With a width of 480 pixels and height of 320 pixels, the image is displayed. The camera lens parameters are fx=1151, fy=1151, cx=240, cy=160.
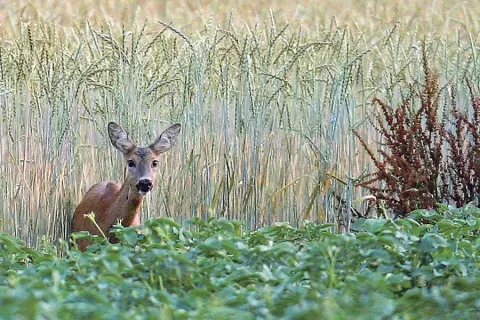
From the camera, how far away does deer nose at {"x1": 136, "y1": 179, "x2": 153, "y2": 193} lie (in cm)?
746

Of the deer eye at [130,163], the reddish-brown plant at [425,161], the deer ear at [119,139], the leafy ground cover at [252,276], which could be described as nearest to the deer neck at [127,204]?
the deer eye at [130,163]

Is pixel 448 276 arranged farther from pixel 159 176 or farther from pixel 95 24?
pixel 95 24

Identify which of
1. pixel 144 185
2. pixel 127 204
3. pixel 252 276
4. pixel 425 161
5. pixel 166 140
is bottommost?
pixel 252 276

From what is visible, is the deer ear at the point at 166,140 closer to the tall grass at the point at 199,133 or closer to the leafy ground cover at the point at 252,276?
the tall grass at the point at 199,133

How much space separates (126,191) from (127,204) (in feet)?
0.30

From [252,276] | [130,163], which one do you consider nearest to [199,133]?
[130,163]

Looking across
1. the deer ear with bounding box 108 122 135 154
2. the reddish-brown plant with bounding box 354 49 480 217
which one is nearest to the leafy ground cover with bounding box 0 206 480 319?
the reddish-brown plant with bounding box 354 49 480 217

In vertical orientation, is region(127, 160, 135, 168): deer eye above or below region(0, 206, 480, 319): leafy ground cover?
above

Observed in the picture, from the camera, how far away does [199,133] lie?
810 cm

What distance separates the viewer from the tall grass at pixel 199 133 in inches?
309

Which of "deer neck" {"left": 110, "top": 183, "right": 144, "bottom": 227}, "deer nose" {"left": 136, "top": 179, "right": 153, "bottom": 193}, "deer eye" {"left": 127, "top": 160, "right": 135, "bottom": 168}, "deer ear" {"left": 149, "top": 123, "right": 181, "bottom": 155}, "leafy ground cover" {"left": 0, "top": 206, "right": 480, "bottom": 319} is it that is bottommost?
"leafy ground cover" {"left": 0, "top": 206, "right": 480, "bottom": 319}

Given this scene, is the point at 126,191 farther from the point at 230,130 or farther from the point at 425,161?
the point at 425,161

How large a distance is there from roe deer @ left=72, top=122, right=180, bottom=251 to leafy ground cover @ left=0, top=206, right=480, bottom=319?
211cm

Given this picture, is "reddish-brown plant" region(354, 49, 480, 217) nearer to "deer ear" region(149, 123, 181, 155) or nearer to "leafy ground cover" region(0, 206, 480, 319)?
"deer ear" region(149, 123, 181, 155)
